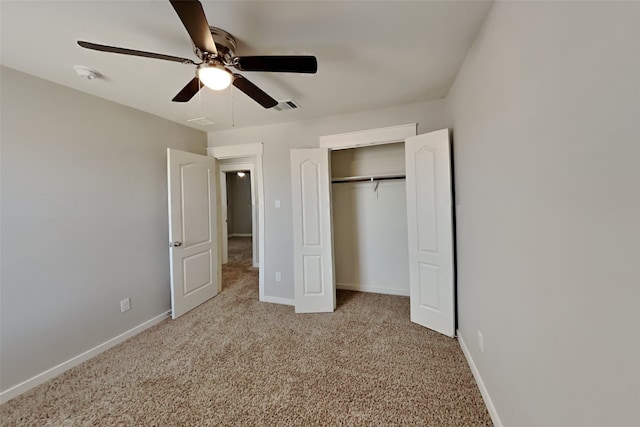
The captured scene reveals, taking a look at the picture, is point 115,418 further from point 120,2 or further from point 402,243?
point 402,243

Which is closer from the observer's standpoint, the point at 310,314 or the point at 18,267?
the point at 18,267

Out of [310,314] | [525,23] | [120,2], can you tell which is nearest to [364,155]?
[310,314]

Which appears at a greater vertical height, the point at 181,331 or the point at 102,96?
the point at 102,96

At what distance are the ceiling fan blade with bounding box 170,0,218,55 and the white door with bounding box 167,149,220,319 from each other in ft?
6.47

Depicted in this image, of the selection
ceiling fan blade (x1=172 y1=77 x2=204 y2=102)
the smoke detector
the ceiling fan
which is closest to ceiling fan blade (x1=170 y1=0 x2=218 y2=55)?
the ceiling fan

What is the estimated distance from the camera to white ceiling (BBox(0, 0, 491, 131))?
4.52 feet

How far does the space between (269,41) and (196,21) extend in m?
0.66

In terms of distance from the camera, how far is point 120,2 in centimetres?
131

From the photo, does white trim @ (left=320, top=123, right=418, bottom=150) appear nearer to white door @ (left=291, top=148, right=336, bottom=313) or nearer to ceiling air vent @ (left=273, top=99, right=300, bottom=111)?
white door @ (left=291, top=148, right=336, bottom=313)

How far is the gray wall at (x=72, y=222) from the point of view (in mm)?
1880

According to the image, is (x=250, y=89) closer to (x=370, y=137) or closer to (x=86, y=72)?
(x=86, y=72)

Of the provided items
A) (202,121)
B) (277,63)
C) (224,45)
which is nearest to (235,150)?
(202,121)

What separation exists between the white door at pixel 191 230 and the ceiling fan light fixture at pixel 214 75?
5.73 ft

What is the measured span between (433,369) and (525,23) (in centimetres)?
223
